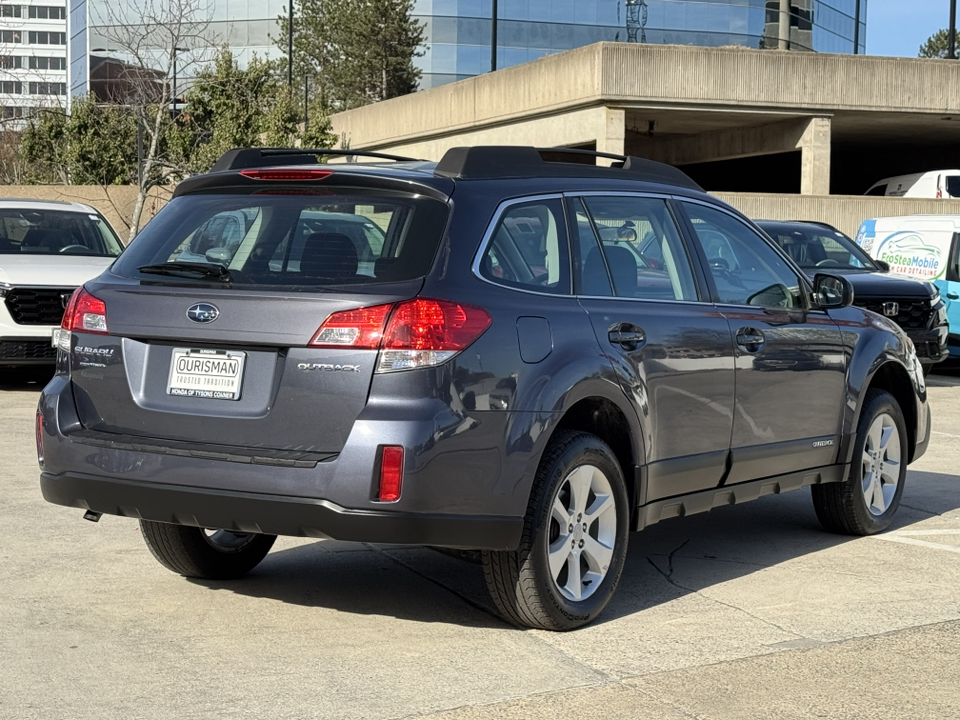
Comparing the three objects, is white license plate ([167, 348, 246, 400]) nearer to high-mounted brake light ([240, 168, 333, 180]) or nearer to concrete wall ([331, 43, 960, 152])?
high-mounted brake light ([240, 168, 333, 180])

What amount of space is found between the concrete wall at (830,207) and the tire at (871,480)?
71.2 ft

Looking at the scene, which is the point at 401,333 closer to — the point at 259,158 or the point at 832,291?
the point at 259,158

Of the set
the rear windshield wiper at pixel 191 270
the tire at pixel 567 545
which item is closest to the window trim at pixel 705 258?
the tire at pixel 567 545

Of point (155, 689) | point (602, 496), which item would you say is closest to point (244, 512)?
point (155, 689)

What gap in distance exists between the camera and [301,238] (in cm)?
537

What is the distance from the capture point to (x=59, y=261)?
47.2ft

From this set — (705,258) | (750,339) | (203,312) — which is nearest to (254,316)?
(203,312)

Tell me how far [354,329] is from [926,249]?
1410 cm

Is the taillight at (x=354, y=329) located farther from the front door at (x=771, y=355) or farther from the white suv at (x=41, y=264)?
the white suv at (x=41, y=264)

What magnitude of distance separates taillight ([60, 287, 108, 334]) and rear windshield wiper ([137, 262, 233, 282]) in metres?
0.21

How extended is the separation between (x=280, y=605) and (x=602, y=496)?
137 cm

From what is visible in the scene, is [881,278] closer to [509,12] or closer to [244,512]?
[244,512]

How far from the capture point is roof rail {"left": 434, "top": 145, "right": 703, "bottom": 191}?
5539 millimetres

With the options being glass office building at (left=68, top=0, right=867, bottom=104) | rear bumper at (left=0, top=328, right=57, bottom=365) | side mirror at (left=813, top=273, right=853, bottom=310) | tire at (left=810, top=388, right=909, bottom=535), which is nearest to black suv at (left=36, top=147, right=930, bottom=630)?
side mirror at (left=813, top=273, right=853, bottom=310)
